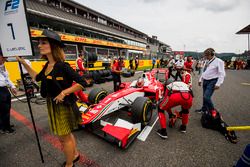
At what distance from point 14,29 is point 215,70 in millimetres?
3921

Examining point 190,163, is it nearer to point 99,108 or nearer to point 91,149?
point 91,149

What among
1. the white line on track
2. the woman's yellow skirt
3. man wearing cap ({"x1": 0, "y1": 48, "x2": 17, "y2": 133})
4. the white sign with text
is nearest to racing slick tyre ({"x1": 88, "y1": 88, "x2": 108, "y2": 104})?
the white line on track

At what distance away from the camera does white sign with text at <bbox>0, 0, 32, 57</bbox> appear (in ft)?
4.97

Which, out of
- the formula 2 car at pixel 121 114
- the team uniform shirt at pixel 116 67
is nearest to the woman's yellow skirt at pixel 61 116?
the formula 2 car at pixel 121 114

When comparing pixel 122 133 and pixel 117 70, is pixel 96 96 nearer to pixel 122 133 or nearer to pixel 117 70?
pixel 122 133

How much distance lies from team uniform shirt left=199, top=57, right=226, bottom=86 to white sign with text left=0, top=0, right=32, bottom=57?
3679 millimetres

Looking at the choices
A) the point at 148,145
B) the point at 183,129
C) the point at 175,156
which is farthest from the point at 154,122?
the point at 175,156

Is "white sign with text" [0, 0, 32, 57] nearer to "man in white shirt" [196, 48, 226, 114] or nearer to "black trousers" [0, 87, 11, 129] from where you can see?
"black trousers" [0, 87, 11, 129]

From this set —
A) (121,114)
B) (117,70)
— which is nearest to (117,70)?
(117,70)

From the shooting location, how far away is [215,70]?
3154 mm

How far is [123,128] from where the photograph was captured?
2197mm

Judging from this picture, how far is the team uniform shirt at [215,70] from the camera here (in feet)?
10.00

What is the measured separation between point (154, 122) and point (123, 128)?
1158 mm

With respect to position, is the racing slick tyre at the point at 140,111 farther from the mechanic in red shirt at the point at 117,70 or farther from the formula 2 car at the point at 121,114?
the mechanic in red shirt at the point at 117,70
